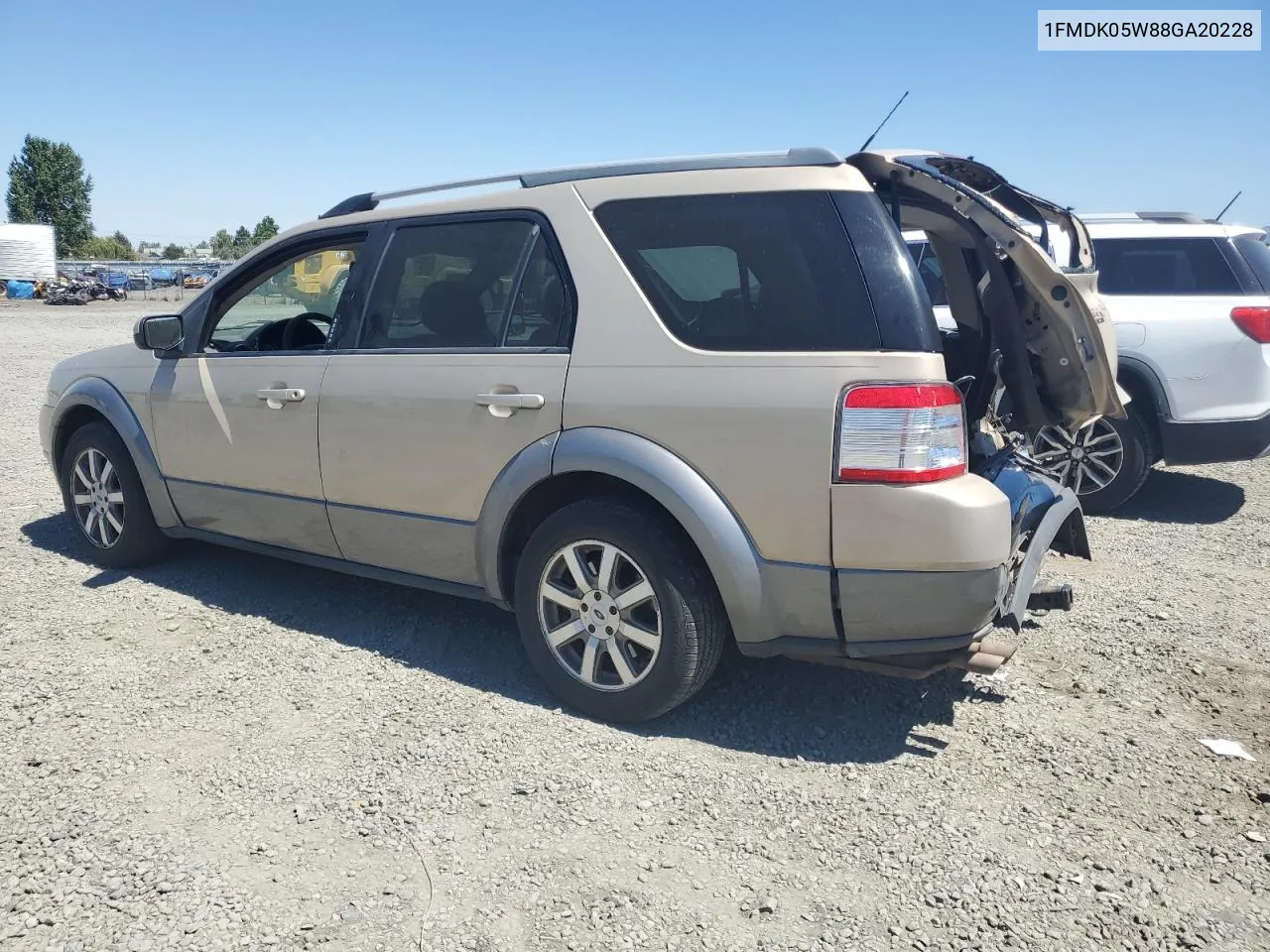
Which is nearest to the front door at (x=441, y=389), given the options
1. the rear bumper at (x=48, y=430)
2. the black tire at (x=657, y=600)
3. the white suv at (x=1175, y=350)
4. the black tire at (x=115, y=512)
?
the black tire at (x=657, y=600)

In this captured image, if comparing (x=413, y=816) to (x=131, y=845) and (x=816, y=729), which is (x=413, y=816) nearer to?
(x=131, y=845)

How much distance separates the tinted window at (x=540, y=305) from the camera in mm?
3701

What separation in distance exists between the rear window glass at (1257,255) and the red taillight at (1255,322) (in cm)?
20

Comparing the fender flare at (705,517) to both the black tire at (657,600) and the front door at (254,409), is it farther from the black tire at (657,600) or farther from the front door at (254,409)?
the front door at (254,409)

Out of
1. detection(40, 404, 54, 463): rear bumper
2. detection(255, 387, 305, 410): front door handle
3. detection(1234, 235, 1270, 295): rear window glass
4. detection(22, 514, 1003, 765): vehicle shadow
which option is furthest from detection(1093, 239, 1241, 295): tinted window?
detection(40, 404, 54, 463): rear bumper

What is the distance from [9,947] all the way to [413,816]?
3.44ft

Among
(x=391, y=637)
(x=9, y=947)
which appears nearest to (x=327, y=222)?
(x=391, y=637)

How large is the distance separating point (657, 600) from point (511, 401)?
0.92 m

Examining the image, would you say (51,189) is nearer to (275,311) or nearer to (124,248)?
(124,248)

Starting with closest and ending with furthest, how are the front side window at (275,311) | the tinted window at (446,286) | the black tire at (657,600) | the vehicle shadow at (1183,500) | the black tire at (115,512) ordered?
the black tire at (657,600) < the tinted window at (446,286) < the front side window at (275,311) < the black tire at (115,512) < the vehicle shadow at (1183,500)

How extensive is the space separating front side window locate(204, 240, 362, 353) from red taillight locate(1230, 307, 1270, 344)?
18.4 feet

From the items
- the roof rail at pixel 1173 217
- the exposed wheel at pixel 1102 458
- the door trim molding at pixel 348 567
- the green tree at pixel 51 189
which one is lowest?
the door trim molding at pixel 348 567

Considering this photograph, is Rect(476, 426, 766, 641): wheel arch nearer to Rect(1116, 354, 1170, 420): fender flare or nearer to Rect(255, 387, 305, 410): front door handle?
Rect(255, 387, 305, 410): front door handle

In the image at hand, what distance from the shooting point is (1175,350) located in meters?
6.45
